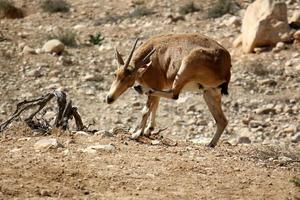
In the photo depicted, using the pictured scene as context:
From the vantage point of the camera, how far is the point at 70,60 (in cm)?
1808

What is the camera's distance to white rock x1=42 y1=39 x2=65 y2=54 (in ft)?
61.2

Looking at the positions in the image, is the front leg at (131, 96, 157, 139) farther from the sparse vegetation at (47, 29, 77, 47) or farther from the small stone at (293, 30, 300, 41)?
the sparse vegetation at (47, 29, 77, 47)

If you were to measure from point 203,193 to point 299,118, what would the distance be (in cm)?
805

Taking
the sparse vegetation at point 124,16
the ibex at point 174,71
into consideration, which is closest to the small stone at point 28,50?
the sparse vegetation at point 124,16

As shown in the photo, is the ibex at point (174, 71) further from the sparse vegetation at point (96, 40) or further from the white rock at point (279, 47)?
the sparse vegetation at point (96, 40)

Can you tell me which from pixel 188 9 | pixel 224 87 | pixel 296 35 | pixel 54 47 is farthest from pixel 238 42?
pixel 224 87

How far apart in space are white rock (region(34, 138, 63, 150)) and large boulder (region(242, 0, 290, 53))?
10741mm

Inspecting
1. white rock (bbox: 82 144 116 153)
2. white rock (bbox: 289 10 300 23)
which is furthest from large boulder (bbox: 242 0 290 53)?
white rock (bbox: 82 144 116 153)

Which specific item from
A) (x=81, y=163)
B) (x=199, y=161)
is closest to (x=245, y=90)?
(x=199, y=161)

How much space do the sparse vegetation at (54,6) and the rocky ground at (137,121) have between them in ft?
0.78

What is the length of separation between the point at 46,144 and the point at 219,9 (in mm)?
14827

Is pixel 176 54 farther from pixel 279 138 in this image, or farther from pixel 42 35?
pixel 42 35

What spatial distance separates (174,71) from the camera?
35.4ft

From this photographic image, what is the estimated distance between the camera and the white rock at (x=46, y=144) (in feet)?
27.7
